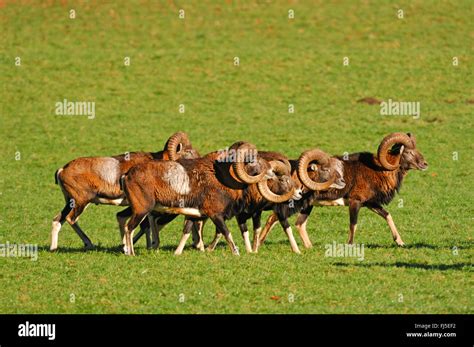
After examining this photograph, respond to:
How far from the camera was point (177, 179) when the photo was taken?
21.7 metres

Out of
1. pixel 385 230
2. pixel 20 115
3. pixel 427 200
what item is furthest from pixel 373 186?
pixel 20 115

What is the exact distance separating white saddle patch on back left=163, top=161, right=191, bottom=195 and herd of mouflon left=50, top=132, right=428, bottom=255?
2 centimetres

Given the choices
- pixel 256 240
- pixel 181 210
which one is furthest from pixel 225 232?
pixel 256 240

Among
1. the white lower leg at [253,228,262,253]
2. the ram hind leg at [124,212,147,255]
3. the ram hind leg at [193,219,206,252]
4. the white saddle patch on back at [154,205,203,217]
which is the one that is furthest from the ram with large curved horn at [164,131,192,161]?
the ram hind leg at [124,212,147,255]

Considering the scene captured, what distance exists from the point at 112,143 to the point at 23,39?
17.0 metres

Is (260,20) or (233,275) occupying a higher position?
(260,20)

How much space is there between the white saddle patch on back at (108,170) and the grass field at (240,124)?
155cm

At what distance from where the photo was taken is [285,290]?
1836 centimetres

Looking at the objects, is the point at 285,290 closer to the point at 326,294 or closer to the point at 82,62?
the point at 326,294

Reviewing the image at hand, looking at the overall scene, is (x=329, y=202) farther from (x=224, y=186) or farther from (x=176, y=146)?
(x=176, y=146)

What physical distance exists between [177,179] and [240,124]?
951 inches

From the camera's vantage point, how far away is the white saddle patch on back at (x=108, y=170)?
2302 cm

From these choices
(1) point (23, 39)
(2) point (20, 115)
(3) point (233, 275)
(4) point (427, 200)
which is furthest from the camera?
(1) point (23, 39)
